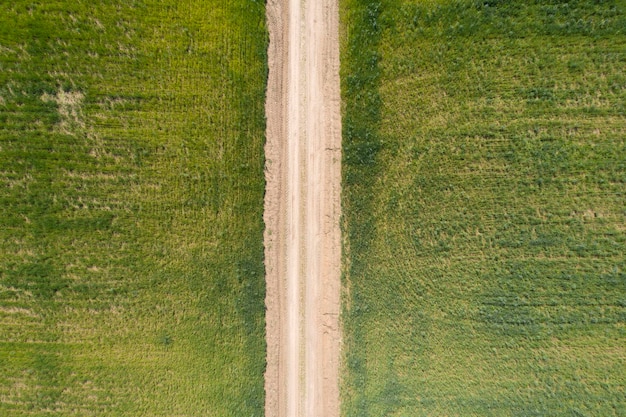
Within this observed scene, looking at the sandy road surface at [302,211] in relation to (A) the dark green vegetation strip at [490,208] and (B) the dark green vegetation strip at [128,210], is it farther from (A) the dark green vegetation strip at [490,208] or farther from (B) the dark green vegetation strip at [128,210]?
(A) the dark green vegetation strip at [490,208]

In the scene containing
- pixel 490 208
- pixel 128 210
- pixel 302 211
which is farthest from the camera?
pixel 302 211

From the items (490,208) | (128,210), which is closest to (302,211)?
(128,210)

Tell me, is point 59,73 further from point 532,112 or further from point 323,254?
point 532,112

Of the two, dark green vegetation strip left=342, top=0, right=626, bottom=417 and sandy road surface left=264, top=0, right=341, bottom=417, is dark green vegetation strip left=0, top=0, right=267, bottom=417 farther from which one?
dark green vegetation strip left=342, top=0, right=626, bottom=417

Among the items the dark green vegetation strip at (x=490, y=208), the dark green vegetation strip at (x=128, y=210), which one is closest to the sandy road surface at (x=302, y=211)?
the dark green vegetation strip at (x=128, y=210)

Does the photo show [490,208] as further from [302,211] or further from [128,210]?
[128,210]

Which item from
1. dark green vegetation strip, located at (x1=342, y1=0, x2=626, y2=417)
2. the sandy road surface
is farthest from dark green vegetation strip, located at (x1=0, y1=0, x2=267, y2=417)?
dark green vegetation strip, located at (x1=342, y1=0, x2=626, y2=417)
